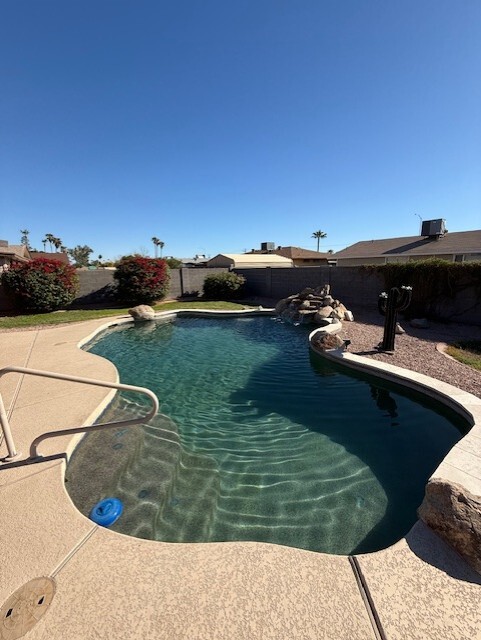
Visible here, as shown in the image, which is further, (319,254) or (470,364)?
(319,254)

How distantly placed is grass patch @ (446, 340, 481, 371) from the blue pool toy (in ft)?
23.8

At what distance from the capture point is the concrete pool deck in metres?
1.74

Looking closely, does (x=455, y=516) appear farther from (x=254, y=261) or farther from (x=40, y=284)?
(x=254, y=261)

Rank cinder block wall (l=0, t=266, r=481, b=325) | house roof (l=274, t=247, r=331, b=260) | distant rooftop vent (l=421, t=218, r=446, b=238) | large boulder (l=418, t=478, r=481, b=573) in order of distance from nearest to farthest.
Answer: large boulder (l=418, t=478, r=481, b=573) < cinder block wall (l=0, t=266, r=481, b=325) < distant rooftop vent (l=421, t=218, r=446, b=238) < house roof (l=274, t=247, r=331, b=260)

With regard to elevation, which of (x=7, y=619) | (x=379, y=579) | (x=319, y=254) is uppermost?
(x=319, y=254)

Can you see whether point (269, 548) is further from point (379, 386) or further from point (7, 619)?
point (379, 386)

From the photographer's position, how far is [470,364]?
6.57m

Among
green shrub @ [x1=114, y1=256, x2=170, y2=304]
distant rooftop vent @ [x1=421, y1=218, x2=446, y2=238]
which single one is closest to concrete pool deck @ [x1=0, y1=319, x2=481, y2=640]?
green shrub @ [x1=114, y1=256, x2=170, y2=304]

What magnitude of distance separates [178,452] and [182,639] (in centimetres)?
249

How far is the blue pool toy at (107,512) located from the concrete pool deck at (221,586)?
32 cm

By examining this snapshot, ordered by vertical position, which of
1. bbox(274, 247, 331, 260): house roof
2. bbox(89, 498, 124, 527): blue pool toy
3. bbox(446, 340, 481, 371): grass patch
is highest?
bbox(274, 247, 331, 260): house roof

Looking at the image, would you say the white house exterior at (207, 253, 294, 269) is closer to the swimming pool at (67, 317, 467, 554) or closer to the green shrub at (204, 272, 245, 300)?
the green shrub at (204, 272, 245, 300)

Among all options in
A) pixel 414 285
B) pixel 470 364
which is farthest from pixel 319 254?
pixel 470 364

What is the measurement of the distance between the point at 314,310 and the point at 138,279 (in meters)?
9.91
